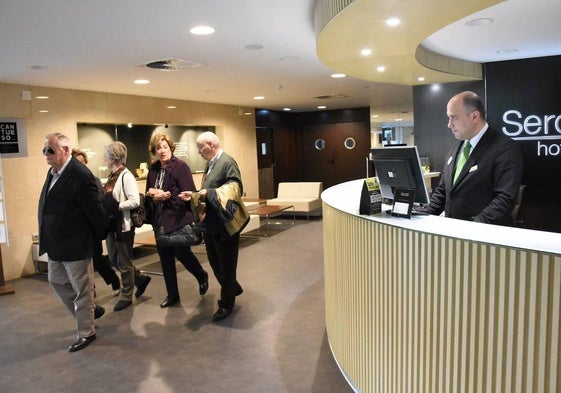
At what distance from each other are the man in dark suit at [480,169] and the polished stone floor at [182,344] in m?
1.36

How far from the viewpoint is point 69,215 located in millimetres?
3562

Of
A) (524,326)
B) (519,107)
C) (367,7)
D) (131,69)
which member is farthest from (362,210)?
(519,107)

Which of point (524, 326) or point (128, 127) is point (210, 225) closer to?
point (524, 326)

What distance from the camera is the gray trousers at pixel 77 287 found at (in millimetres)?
3621

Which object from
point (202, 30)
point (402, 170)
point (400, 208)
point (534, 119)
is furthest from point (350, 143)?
point (400, 208)

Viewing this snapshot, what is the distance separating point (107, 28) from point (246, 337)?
278 centimetres

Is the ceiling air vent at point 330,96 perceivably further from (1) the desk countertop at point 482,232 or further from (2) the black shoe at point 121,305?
(1) the desk countertop at point 482,232

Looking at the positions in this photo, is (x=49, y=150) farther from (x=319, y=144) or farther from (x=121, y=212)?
(x=319, y=144)

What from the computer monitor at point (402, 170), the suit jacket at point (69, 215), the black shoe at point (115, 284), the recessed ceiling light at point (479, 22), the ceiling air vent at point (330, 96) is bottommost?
the black shoe at point (115, 284)

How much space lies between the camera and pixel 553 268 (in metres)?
1.53

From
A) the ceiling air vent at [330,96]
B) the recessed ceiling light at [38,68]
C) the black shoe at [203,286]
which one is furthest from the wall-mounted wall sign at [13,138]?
the ceiling air vent at [330,96]

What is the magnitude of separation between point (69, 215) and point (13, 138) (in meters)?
3.39

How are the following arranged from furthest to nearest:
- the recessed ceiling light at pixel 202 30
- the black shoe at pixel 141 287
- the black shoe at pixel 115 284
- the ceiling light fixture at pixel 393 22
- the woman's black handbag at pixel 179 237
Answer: the black shoe at pixel 115 284
the black shoe at pixel 141 287
the woman's black handbag at pixel 179 237
the recessed ceiling light at pixel 202 30
the ceiling light fixture at pixel 393 22

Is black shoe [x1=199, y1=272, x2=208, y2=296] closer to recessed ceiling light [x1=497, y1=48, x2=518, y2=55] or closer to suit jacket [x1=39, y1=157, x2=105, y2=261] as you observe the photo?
suit jacket [x1=39, y1=157, x2=105, y2=261]
